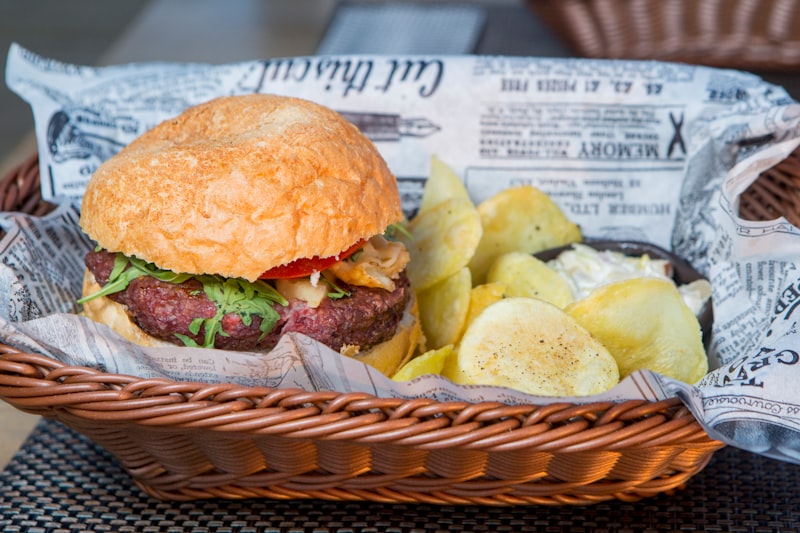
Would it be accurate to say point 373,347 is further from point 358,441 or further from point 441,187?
point 441,187

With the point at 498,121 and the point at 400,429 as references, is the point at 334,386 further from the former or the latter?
the point at 498,121

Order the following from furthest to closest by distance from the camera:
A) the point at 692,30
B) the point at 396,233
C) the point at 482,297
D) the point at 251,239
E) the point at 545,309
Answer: the point at 692,30, the point at 396,233, the point at 482,297, the point at 545,309, the point at 251,239

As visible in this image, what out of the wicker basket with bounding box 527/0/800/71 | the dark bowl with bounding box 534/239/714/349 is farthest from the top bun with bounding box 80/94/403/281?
the wicker basket with bounding box 527/0/800/71

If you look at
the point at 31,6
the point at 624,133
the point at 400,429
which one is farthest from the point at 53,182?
the point at 31,6

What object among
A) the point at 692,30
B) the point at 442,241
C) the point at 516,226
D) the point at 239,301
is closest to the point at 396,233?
the point at 442,241

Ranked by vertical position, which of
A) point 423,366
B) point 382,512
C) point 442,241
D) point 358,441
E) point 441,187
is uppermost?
point 441,187

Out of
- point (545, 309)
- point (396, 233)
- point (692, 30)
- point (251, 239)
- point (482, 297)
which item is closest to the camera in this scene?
point (251, 239)
